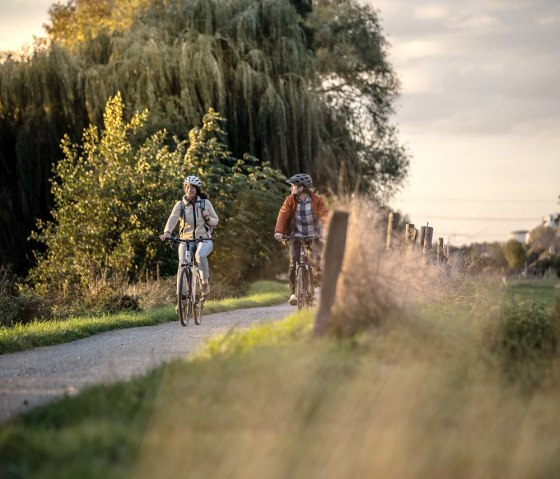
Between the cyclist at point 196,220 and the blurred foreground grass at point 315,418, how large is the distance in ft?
21.4

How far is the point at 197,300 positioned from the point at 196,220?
1.23 metres

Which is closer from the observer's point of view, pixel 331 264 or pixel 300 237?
pixel 331 264

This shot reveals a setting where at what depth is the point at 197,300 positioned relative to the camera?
53.5 ft

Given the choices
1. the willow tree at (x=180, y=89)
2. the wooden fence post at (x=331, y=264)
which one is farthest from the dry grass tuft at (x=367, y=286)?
the willow tree at (x=180, y=89)

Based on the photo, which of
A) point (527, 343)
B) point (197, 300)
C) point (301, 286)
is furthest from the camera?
point (197, 300)

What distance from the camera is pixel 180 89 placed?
105ft

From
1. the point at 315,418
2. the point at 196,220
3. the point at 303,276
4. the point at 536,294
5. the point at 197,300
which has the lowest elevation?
the point at 536,294

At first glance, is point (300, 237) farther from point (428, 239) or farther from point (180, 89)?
point (180, 89)

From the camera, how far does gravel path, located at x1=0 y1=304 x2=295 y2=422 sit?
8.91 meters

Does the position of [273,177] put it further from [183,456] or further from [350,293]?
[183,456]

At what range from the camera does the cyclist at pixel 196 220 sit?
52.0 feet

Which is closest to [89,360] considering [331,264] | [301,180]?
[331,264]

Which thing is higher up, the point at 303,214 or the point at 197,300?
the point at 303,214

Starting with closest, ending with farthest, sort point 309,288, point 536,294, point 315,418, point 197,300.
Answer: point 315,418, point 309,288, point 197,300, point 536,294
